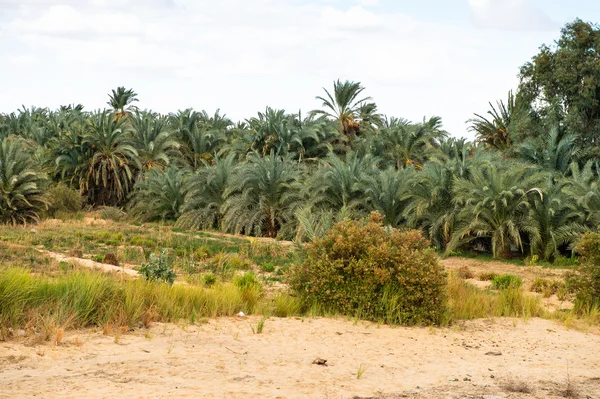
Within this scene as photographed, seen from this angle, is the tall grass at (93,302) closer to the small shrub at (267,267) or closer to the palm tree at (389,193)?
the small shrub at (267,267)

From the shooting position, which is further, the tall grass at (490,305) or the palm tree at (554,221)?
the palm tree at (554,221)

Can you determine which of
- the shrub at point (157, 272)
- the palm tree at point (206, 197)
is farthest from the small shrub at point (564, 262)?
the palm tree at point (206, 197)

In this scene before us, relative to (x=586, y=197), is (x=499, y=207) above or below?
below

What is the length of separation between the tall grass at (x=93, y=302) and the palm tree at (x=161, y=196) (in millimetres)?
20064

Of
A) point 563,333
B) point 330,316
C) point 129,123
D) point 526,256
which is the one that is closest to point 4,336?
point 330,316

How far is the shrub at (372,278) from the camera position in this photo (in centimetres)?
1128

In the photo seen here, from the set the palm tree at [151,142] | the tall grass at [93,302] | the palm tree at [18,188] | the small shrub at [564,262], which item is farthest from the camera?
the palm tree at [151,142]

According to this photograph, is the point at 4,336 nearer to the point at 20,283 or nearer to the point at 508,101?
the point at 20,283

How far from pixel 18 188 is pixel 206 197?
7142mm

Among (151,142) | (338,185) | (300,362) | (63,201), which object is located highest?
(151,142)

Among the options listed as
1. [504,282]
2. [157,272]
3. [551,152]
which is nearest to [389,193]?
[551,152]

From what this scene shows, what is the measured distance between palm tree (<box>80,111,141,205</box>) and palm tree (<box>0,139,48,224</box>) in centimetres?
482

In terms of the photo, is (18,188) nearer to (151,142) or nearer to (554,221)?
(151,142)

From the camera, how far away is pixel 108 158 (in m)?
34.7
